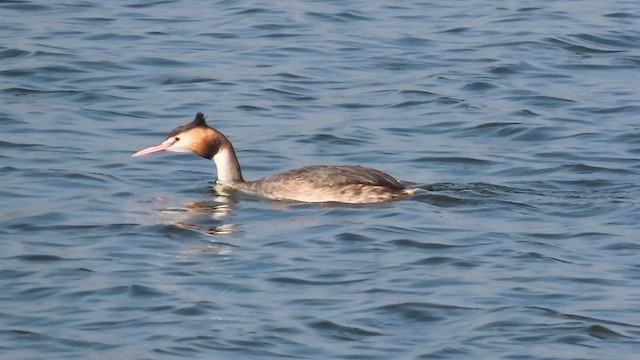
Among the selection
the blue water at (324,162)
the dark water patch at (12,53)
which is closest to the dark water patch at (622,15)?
the blue water at (324,162)

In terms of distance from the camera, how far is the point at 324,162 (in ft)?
47.1

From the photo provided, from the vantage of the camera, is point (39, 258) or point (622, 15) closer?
point (39, 258)

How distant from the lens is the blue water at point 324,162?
9547 mm

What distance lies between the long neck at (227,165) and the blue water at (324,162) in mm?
266

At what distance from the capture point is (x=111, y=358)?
350 inches

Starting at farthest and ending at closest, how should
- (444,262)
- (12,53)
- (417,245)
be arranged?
(12,53), (417,245), (444,262)

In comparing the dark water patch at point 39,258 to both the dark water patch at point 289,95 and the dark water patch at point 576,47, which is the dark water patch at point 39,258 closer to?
the dark water patch at point 289,95

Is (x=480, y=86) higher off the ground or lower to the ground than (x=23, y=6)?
lower

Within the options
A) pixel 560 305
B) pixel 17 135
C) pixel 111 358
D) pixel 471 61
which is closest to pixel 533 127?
pixel 471 61

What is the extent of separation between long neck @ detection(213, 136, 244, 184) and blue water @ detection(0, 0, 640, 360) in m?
0.27

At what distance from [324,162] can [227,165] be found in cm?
112

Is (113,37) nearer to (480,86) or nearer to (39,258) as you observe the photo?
(480,86)

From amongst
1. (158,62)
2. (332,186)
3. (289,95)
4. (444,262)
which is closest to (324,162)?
(332,186)

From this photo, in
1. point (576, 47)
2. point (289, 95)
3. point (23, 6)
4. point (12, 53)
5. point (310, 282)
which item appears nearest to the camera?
point (310, 282)
